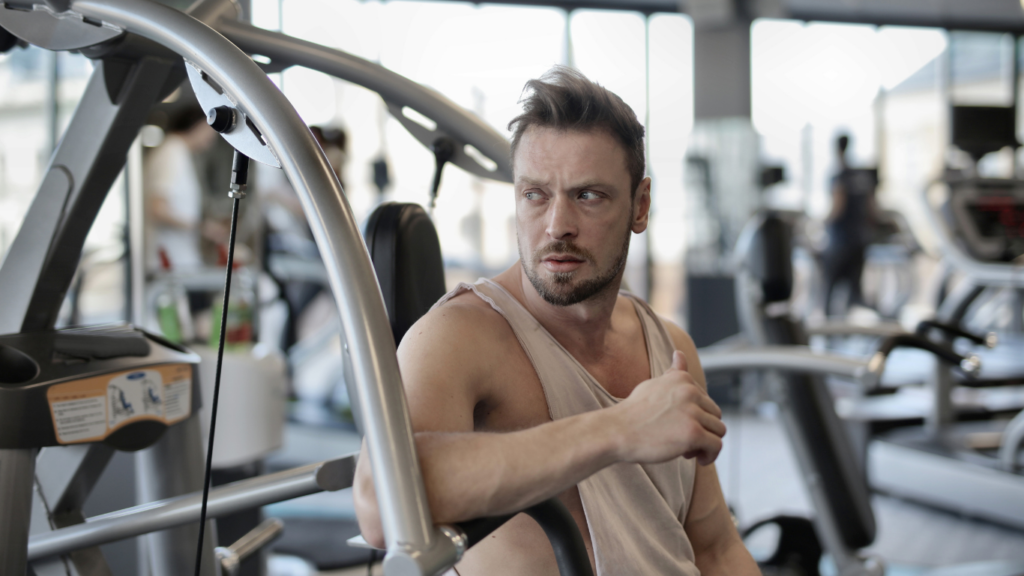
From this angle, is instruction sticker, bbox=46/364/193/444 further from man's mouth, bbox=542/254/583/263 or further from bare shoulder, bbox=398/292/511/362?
man's mouth, bbox=542/254/583/263

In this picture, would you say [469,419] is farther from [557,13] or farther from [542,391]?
[557,13]

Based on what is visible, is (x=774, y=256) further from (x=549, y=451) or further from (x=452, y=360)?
(x=549, y=451)

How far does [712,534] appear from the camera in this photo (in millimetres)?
1257

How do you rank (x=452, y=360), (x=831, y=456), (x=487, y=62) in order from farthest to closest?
1. (x=487, y=62)
2. (x=831, y=456)
3. (x=452, y=360)

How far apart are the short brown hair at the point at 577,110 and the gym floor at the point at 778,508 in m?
1.54

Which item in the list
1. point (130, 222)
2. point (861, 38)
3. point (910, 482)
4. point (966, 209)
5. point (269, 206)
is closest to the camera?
point (130, 222)

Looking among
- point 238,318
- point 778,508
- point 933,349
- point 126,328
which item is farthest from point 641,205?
point 778,508

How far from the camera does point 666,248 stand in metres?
5.81

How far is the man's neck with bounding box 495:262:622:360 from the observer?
1176mm

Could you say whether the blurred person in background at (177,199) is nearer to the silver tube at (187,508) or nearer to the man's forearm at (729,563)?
the silver tube at (187,508)

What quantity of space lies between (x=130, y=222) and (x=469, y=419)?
1779 millimetres

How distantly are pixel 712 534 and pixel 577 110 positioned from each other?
71 cm

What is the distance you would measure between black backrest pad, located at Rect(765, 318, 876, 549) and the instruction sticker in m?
1.72

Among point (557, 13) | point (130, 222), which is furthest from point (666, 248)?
point (130, 222)
